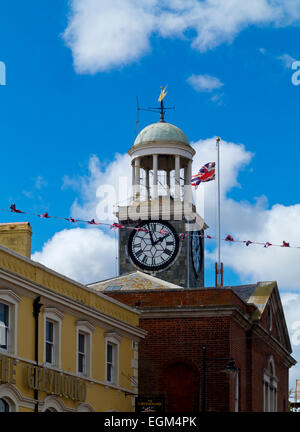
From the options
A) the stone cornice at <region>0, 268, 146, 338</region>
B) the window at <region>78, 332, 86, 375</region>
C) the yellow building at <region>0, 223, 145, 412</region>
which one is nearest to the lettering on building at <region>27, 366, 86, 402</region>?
the yellow building at <region>0, 223, 145, 412</region>

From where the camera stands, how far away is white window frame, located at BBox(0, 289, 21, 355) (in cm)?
3148

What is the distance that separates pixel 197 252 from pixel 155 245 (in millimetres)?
3625

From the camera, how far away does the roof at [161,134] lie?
6219cm

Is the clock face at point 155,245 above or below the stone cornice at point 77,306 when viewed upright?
above

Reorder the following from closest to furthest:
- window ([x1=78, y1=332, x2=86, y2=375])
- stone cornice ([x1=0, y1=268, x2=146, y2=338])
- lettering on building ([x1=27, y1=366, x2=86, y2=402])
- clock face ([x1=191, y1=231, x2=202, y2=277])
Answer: stone cornice ([x1=0, y1=268, x2=146, y2=338]) < lettering on building ([x1=27, y1=366, x2=86, y2=402]) < window ([x1=78, y1=332, x2=86, y2=375]) < clock face ([x1=191, y1=231, x2=202, y2=277])

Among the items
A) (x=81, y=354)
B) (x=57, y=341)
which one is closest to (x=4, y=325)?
(x=57, y=341)

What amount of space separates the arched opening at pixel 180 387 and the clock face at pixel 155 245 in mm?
15164

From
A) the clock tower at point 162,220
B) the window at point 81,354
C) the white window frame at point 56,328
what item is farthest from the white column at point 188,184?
the white window frame at point 56,328

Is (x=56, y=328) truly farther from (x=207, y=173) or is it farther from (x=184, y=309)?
(x=207, y=173)

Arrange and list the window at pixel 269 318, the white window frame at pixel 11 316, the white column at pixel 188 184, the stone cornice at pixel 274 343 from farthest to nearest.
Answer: the white column at pixel 188 184 → the window at pixel 269 318 → the stone cornice at pixel 274 343 → the white window frame at pixel 11 316

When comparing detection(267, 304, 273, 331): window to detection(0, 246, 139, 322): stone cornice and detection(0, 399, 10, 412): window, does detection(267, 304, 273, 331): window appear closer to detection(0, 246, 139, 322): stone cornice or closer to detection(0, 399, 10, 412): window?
detection(0, 246, 139, 322): stone cornice

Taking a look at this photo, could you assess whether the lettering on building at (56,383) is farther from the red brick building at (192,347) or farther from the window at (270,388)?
the window at (270,388)
